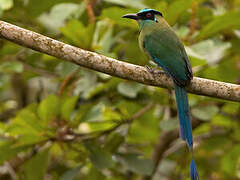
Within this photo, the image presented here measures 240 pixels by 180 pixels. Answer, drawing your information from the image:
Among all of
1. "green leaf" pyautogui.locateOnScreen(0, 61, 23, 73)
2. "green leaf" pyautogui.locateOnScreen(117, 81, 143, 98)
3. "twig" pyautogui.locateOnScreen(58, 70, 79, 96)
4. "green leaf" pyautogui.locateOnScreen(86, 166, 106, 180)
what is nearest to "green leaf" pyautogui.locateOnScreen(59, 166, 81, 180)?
"green leaf" pyautogui.locateOnScreen(86, 166, 106, 180)

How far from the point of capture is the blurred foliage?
9.00 feet

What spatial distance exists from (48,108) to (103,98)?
51 cm

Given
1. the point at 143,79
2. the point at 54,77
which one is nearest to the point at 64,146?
the point at 54,77

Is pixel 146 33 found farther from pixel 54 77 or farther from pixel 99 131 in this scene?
pixel 54 77

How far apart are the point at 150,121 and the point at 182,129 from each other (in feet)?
3.08

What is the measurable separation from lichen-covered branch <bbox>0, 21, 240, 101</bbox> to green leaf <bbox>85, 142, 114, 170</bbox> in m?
0.69

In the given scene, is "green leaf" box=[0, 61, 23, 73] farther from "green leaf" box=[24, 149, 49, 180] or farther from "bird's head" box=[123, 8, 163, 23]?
"bird's head" box=[123, 8, 163, 23]

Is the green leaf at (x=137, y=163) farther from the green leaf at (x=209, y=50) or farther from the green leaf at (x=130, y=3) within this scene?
the green leaf at (x=130, y=3)

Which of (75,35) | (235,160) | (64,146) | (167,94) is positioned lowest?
(235,160)

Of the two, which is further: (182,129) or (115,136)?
(115,136)

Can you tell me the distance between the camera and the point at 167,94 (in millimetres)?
2912

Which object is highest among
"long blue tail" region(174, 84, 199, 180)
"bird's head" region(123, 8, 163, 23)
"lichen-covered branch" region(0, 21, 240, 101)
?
"lichen-covered branch" region(0, 21, 240, 101)

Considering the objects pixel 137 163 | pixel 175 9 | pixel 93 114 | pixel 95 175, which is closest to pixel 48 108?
pixel 93 114

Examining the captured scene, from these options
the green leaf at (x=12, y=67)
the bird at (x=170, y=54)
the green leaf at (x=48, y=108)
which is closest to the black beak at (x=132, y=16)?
the bird at (x=170, y=54)
